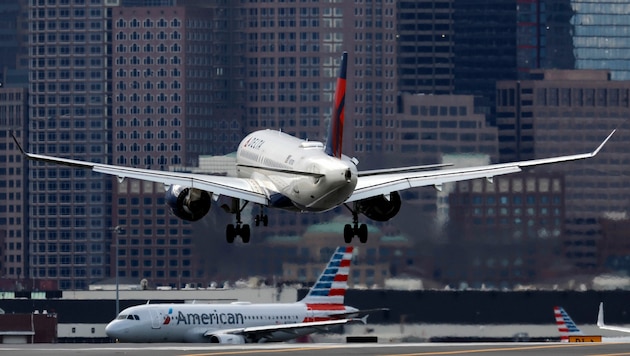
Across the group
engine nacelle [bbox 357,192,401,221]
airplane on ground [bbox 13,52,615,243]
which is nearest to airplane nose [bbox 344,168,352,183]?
airplane on ground [bbox 13,52,615,243]

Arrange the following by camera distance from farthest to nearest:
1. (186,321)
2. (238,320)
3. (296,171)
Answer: (238,320) < (186,321) < (296,171)

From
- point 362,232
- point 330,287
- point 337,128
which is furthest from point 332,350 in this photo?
point 330,287

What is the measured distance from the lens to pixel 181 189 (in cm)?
10438

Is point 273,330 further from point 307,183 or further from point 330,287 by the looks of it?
point 307,183

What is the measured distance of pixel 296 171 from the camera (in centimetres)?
9950

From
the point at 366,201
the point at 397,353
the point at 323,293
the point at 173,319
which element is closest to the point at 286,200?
the point at 366,201

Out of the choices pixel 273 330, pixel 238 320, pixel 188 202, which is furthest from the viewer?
pixel 238 320

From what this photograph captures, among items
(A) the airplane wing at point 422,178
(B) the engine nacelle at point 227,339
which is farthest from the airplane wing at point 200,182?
(B) the engine nacelle at point 227,339

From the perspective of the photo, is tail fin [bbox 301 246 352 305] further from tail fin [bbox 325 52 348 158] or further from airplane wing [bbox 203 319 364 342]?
tail fin [bbox 325 52 348 158]

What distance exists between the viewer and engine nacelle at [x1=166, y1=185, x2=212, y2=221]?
104000mm

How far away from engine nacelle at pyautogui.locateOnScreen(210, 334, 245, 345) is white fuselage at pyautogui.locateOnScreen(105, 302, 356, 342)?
41 centimetres

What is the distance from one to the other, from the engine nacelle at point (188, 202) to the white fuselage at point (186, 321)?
5062 centimetres

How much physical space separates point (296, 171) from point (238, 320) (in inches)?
2529

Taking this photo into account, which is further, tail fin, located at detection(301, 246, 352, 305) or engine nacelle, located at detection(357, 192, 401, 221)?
tail fin, located at detection(301, 246, 352, 305)
